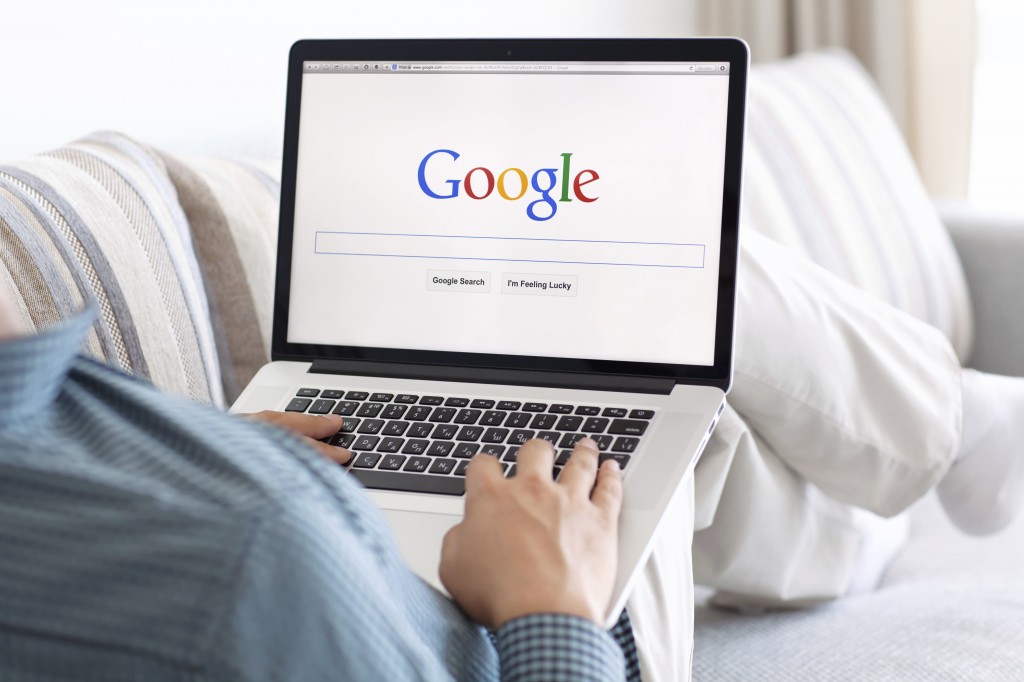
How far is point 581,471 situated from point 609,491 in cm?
2

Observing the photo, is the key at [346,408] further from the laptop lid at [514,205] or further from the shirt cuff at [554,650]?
the shirt cuff at [554,650]

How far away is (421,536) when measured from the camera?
72 centimetres

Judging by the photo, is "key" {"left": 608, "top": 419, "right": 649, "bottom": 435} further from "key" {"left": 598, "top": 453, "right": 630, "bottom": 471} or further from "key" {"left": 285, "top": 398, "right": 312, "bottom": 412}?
"key" {"left": 285, "top": 398, "right": 312, "bottom": 412}

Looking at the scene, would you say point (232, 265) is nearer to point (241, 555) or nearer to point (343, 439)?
point (343, 439)

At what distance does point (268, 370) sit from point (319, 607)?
584mm

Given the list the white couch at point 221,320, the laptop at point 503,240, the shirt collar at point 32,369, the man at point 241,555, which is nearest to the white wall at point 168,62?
the white couch at point 221,320

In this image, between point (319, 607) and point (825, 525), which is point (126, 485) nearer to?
point (319, 607)

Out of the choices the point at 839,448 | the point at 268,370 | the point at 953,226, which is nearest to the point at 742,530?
the point at 839,448

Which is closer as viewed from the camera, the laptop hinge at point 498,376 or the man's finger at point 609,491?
the man's finger at point 609,491

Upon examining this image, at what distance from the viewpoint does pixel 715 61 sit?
891 millimetres

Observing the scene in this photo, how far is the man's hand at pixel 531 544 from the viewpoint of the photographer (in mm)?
533

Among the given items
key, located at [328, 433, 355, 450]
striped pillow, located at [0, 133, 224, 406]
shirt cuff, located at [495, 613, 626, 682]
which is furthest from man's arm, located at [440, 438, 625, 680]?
striped pillow, located at [0, 133, 224, 406]

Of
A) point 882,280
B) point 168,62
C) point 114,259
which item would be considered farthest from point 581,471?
point 882,280

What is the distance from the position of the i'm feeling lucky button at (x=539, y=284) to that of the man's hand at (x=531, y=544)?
27cm
